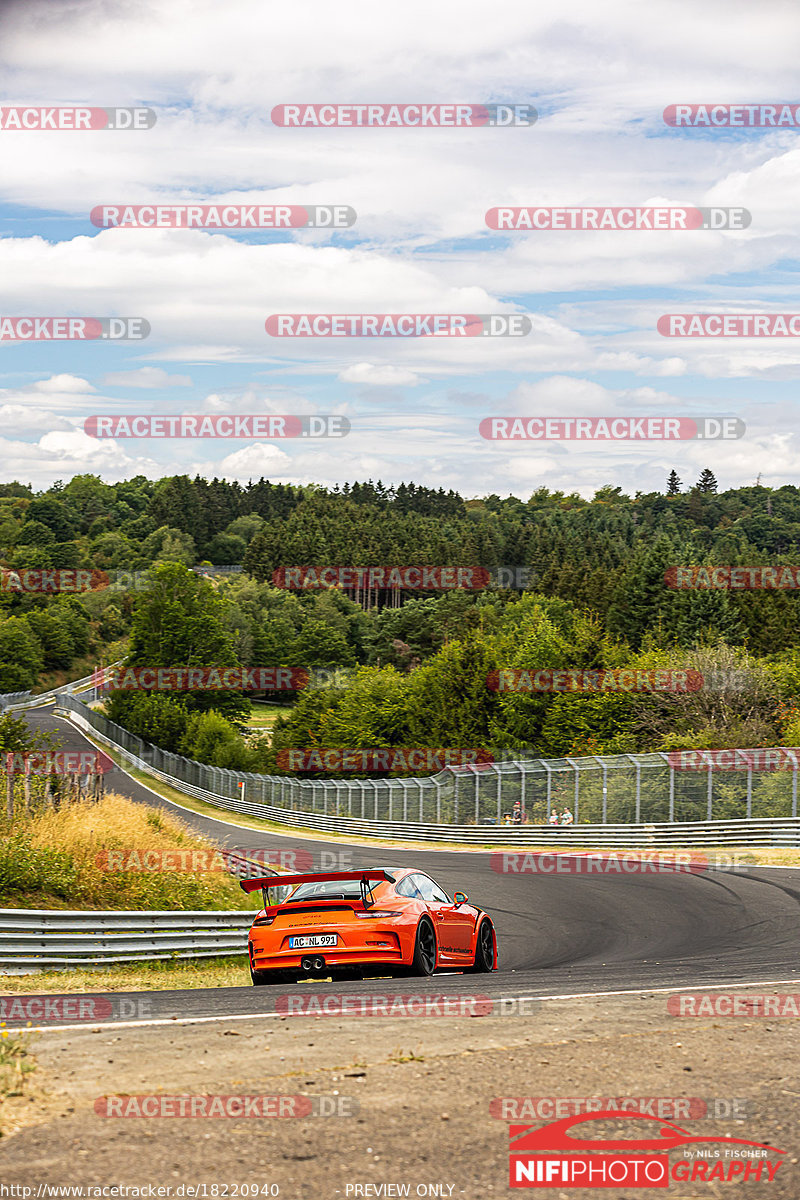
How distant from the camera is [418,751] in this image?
240 feet

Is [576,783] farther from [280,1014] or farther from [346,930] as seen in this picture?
[280,1014]

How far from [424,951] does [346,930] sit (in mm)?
867

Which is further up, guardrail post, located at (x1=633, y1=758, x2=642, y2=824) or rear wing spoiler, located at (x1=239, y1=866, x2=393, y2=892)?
rear wing spoiler, located at (x1=239, y1=866, x2=393, y2=892)

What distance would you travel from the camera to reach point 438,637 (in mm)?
134750

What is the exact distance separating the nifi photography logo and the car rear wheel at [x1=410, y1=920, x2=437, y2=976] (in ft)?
18.3

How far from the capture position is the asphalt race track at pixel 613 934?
9898 mm

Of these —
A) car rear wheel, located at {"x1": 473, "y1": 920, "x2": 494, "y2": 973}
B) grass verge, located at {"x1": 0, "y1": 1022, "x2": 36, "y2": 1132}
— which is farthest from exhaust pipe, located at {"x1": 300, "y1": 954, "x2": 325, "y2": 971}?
grass verge, located at {"x1": 0, "y1": 1022, "x2": 36, "y2": 1132}

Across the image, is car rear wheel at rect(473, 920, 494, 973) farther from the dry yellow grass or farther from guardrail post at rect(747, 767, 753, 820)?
guardrail post at rect(747, 767, 753, 820)

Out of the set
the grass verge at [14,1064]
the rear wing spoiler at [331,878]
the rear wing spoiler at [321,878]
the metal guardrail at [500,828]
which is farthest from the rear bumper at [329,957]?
the metal guardrail at [500,828]

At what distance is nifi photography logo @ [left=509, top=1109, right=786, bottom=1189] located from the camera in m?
4.86

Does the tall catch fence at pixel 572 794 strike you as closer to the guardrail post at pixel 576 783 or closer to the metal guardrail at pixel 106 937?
the guardrail post at pixel 576 783

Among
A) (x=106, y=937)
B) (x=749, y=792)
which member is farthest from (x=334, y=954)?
(x=749, y=792)

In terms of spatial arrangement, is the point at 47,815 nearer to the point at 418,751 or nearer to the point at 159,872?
the point at 159,872

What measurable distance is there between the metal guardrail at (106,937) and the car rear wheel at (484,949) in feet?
10.7
